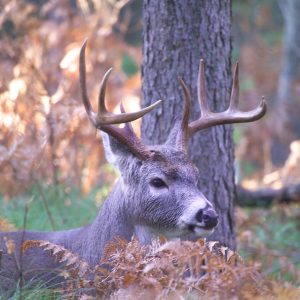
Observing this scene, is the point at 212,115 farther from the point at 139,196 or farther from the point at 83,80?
the point at 83,80

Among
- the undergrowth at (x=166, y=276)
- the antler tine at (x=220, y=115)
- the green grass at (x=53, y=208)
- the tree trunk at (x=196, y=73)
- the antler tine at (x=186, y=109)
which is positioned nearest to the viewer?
the undergrowth at (x=166, y=276)

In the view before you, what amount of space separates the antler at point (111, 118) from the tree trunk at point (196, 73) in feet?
2.80

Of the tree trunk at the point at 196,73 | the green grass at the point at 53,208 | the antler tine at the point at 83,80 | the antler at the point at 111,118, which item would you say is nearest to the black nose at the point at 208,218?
the antler at the point at 111,118

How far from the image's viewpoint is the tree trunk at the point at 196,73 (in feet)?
19.9

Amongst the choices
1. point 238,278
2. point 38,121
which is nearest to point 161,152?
point 238,278

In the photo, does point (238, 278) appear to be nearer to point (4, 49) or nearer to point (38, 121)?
point (38, 121)

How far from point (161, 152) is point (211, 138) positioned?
35.7 inches

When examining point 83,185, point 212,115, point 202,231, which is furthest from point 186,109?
point 83,185

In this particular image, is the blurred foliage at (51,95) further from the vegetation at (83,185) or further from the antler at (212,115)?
the antler at (212,115)

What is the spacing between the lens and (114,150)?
5.57 m

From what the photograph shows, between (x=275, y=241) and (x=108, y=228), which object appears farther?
(x=275, y=241)

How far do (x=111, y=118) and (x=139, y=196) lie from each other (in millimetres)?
648

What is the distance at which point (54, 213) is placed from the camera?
24.2ft

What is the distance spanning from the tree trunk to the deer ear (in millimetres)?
799
